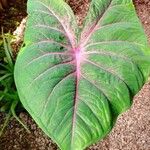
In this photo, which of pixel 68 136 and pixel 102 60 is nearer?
pixel 68 136

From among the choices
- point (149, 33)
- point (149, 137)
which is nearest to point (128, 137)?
point (149, 137)

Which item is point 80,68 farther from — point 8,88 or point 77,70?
point 8,88

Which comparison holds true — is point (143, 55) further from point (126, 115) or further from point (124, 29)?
point (126, 115)

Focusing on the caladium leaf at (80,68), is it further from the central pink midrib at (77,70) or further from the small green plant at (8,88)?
the small green plant at (8,88)

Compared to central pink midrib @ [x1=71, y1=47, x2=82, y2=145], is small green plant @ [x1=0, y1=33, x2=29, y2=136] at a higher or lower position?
lower

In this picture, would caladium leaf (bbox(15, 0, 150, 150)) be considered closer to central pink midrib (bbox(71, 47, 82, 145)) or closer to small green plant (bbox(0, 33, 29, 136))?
central pink midrib (bbox(71, 47, 82, 145))

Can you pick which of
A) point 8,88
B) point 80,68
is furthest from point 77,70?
point 8,88

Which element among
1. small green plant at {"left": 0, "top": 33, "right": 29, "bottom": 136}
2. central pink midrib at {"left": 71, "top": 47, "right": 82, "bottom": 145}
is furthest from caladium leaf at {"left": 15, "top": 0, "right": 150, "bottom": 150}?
small green plant at {"left": 0, "top": 33, "right": 29, "bottom": 136}
